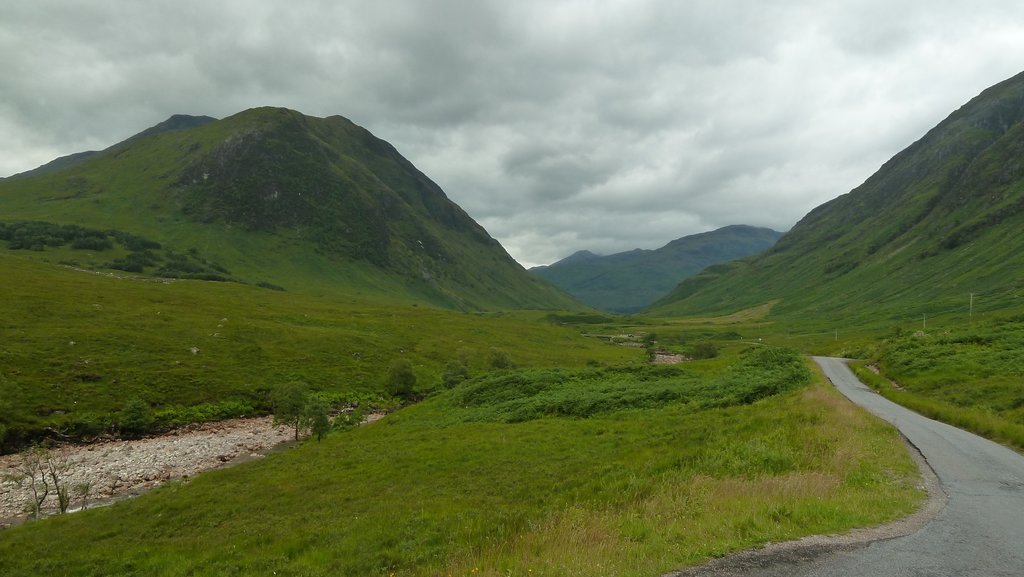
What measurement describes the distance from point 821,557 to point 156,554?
81.6ft

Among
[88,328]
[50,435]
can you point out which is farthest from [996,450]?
[88,328]

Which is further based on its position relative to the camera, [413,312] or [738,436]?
[413,312]

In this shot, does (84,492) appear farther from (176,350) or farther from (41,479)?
(176,350)

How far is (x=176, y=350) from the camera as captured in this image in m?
75.0

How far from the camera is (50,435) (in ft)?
162

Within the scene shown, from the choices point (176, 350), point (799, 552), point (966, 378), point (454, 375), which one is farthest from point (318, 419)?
point (966, 378)

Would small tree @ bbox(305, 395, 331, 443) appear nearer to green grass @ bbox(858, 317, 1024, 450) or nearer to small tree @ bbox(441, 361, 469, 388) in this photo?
small tree @ bbox(441, 361, 469, 388)

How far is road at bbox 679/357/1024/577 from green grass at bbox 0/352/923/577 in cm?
103

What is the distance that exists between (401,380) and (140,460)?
126 feet

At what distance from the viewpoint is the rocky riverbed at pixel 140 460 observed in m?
36.3

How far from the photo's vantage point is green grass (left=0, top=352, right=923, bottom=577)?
14.4m

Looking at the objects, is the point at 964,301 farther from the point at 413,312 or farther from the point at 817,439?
the point at 817,439

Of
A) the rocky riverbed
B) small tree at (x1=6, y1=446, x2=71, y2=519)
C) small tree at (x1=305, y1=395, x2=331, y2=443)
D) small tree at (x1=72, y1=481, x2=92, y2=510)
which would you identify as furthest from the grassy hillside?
small tree at (x1=305, y1=395, x2=331, y2=443)

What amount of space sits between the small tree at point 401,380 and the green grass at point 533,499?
37253 millimetres
